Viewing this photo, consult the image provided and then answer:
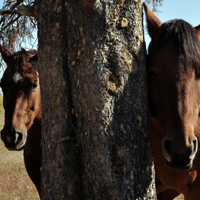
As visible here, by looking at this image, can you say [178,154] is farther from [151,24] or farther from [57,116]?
[151,24]

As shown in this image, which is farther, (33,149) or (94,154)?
(33,149)

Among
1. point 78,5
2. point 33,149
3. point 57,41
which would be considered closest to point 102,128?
point 57,41

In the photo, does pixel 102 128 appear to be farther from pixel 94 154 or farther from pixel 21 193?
pixel 21 193

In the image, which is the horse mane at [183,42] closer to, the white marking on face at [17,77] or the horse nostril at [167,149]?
the horse nostril at [167,149]

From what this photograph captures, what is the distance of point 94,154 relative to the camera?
2.42 meters

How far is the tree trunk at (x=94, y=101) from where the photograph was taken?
2402 millimetres

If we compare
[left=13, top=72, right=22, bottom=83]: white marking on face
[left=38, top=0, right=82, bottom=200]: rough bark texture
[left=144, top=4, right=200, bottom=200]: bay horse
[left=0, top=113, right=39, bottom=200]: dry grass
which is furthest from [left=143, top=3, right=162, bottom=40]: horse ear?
[left=0, top=113, right=39, bottom=200]: dry grass

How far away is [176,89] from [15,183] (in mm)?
5371

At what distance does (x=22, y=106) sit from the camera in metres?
4.04

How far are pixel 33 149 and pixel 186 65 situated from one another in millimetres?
2639

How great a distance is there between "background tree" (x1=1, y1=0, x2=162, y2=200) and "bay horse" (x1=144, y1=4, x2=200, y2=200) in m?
0.20

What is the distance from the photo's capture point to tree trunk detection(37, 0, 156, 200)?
2.40 m

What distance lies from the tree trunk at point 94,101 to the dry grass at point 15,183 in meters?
3.79

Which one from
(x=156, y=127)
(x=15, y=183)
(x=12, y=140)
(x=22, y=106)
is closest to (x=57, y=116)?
(x=156, y=127)
